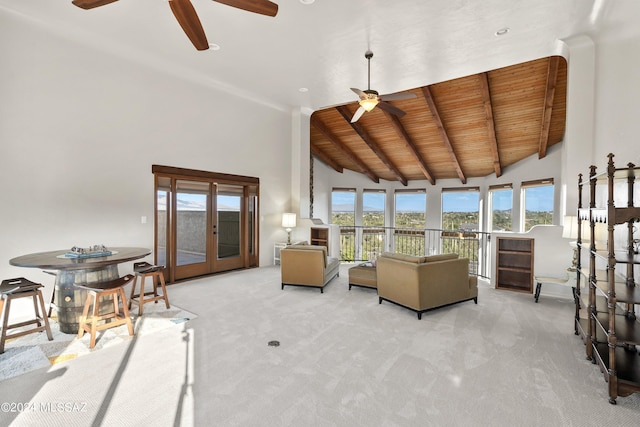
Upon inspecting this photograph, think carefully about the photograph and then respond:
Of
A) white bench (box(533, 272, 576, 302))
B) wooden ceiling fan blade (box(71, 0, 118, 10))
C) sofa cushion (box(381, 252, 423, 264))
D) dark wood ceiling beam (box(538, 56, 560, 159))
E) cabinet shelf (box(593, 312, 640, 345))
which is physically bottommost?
white bench (box(533, 272, 576, 302))

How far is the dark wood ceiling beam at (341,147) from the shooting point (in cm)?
794

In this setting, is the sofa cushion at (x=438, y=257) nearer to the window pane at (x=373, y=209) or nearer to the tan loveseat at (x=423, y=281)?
the tan loveseat at (x=423, y=281)

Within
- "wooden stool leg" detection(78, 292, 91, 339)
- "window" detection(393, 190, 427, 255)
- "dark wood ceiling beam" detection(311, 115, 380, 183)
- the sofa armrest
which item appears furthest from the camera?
"window" detection(393, 190, 427, 255)

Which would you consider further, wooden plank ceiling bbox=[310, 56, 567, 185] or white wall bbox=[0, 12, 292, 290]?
wooden plank ceiling bbox=[310, 56, 567, 185]

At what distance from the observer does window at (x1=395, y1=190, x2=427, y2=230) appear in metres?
10.7

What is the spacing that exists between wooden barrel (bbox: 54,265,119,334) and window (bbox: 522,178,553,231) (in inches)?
367

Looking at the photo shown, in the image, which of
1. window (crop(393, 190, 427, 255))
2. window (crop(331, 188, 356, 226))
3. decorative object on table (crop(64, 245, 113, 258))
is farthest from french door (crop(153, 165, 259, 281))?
window (crop(393, 190, 427, 255))

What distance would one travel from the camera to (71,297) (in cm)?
311

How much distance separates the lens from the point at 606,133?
3633 mm

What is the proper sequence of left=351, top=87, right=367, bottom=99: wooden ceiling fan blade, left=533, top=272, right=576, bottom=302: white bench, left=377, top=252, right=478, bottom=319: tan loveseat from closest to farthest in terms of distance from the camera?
left=377, top=252, right=478, bottom=319: tan loveseat
left=351, top=87, right=367, bottom=99: wooden ceiling fan blade
left=533, top=272, right=576, bottom=302: white bench

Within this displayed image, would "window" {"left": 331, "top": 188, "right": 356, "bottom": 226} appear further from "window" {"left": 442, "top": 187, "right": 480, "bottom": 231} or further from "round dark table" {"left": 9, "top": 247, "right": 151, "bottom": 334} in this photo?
"round dark table" {"left": 9, "top": 247, "right": 151, "bottom": 334}

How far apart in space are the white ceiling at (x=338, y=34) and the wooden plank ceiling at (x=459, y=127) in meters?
0.85

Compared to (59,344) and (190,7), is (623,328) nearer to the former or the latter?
(190,7)

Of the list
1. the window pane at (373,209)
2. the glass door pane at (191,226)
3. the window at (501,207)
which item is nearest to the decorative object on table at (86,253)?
the glass door pane at (191,226)
